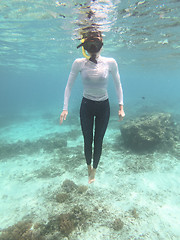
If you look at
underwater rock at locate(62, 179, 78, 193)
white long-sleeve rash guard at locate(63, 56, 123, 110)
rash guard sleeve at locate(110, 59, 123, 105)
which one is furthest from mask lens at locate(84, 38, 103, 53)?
underwater rock at locate(62, 179, 78, 193)

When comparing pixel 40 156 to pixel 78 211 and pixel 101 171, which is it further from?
pixel 78 211

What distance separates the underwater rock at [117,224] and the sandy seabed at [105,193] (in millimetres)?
42

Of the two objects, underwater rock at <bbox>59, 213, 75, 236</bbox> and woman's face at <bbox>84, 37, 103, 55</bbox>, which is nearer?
woman's face at <bbox>84, 37, 103, 55</bbox>

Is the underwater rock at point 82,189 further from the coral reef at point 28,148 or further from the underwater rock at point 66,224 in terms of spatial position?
the coral reef at point 28,148

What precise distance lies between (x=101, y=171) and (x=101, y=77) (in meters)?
5.81

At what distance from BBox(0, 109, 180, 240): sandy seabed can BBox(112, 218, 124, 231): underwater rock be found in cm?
4

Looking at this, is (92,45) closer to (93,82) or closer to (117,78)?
(93,82)

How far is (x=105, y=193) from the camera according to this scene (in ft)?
20.0

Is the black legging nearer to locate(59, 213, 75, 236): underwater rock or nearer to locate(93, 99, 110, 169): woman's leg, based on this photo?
locate(93, 99, 110, 169): woman's leg

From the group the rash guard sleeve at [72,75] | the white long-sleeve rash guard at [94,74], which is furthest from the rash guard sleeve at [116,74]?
the rash guard sleeve at [72,75]

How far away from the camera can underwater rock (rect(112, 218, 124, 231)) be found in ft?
14.4

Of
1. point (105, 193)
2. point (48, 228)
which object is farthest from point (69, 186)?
point (48, 228)

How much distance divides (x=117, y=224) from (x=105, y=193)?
164cm

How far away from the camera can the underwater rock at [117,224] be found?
173 inches
